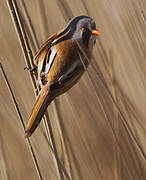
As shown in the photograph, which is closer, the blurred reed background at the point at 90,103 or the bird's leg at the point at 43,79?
the bird's leg at the point at 43,79

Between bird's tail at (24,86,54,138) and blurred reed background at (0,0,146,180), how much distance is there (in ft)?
0.83

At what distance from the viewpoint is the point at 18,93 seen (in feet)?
2.56

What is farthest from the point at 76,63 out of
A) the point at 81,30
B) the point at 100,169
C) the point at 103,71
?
the point at 100,169

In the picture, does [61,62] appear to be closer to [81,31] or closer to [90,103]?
[81,31]

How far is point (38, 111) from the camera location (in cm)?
50

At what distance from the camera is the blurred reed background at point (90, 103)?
2.54 feet

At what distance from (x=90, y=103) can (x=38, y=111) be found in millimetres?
315

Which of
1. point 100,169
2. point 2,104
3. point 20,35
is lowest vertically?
point 100,169

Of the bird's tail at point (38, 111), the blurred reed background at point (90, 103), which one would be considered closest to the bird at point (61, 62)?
the bird's tail at point (38, 111)

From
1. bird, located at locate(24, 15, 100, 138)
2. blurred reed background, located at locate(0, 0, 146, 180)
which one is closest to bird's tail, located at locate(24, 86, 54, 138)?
bird, located at locate(24, 15, 100, 138)

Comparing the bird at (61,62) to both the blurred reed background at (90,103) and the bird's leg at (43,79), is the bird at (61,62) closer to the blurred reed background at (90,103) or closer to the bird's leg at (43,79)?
the bird's leg at (43,79)

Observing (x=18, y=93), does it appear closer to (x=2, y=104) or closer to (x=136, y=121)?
(x=2, y=104)

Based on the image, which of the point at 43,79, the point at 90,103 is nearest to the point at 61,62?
the point at 43,79

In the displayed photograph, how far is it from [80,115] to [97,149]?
0.10 m
